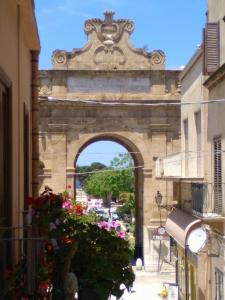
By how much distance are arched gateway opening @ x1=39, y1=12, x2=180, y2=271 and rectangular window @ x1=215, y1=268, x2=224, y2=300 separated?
→ 12089 mm

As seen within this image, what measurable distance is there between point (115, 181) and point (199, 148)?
166 ft

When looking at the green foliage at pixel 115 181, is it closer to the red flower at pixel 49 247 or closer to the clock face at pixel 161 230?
the clock face at pixel 161 230

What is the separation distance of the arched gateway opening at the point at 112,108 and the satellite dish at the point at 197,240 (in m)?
12.7

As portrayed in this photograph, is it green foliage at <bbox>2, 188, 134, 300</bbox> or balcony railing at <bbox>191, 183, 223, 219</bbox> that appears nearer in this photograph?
green foliage at <bbox>2, 188, 134, 300</bbox>

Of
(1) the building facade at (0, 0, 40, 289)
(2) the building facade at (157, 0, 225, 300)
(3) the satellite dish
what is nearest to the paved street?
(2) the building facade at (157, 0, 225, 300)

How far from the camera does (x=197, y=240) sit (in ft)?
44.5

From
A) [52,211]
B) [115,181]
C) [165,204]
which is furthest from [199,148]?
[115,181]

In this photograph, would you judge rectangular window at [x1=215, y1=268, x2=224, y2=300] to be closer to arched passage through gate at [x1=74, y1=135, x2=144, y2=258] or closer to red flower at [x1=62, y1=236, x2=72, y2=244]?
red flower at [x1=62, y1=236, x2=72, y2=244]

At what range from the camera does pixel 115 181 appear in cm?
6738

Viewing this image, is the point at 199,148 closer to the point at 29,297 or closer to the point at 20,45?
the point at 20,45

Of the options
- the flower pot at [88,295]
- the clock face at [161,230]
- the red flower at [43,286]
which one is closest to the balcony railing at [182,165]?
the clock face at [161,230]

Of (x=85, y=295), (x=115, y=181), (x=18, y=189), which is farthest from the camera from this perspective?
(x=115, y=181)

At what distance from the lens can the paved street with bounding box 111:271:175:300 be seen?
19731 millimetres

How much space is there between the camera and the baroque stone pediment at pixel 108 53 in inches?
1041
